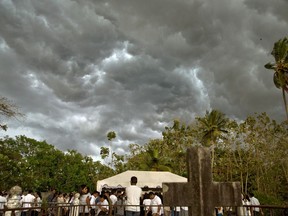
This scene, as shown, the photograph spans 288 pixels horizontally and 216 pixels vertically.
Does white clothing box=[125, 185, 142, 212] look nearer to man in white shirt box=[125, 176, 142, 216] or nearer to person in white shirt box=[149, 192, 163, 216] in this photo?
man in white shirt box=[125, 176, 142, 216]

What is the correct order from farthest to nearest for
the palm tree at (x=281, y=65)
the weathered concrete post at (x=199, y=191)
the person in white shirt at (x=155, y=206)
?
the palm tree at (x=281, y=65) < the person in white shirt at (x=155, y=206) < the weathered concrete post at (x=199, y=191)

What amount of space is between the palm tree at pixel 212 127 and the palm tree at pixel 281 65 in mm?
13310

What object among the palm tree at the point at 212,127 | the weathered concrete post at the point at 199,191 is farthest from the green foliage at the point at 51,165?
the weathered concrete post at the point at 199,191

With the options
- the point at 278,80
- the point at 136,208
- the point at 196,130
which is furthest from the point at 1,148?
the point at 196,130

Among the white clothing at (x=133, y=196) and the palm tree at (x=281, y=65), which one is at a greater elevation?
the palm tree at (x=281, y=65)

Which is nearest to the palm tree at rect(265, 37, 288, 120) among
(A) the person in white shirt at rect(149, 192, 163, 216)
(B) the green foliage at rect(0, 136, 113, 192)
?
(A) the person in white shirt at rect(149, 192, 163, 216)

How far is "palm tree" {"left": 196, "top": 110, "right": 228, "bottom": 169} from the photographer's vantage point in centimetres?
4112

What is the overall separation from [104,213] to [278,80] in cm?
2313

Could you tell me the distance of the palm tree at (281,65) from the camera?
28.0 meters

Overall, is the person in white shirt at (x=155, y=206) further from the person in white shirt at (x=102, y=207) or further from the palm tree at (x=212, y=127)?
the palm tree at (x=212, y=127)

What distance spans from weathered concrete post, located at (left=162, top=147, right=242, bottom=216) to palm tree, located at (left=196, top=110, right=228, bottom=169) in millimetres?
37981

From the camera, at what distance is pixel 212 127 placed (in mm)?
41312

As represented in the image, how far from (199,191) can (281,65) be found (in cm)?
2762

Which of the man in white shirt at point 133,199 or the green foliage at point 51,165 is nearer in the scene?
the man in white shirt at point 133,199
